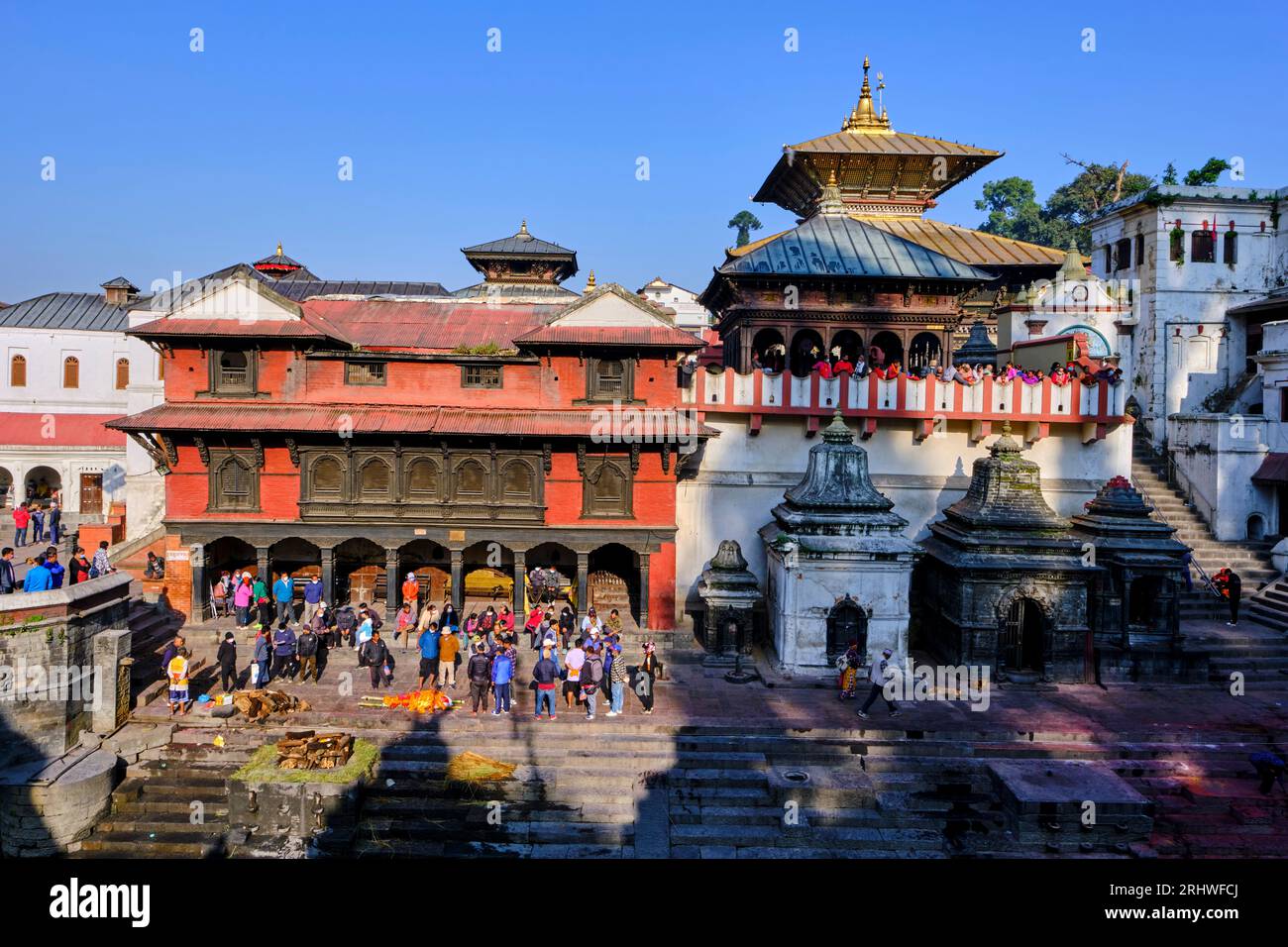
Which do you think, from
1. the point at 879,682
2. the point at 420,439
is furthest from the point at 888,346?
the point at 420,439

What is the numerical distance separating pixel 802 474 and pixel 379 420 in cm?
1131

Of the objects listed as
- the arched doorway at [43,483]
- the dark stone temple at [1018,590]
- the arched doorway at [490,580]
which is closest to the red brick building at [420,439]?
the arched doorway at [490,580]

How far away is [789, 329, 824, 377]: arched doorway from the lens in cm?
2670

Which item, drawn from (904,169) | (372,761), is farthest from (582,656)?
(904,169)

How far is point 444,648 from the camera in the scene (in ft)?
56.7

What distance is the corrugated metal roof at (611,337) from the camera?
68.9 feet

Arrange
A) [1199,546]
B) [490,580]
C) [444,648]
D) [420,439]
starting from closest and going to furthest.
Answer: [444,648], [420,439], [490,580], [1199,546]

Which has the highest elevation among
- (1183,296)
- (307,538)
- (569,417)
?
(1183,296)

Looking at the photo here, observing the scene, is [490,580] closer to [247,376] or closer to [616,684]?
[247,376]

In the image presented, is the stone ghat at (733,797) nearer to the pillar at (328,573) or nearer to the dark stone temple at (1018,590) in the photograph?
the dark stone temple at (1018,590)
